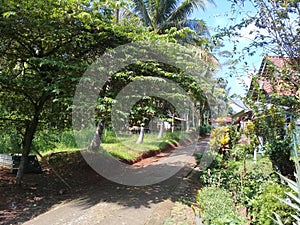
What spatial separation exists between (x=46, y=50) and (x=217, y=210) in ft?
17.2

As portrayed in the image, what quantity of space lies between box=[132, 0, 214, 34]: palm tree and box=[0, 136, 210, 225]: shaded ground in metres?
8.57

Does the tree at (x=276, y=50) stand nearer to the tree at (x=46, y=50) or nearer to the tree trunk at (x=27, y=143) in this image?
the tree at (x=46, y=50)

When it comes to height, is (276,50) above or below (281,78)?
above

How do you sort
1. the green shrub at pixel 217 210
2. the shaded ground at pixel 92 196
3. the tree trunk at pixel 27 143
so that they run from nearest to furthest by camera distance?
the green shrub at pixel 217 210, the shaded ground at pixel 92 196, the tree trunk at pixel 27 143

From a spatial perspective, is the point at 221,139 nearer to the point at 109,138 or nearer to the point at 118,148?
the point at 118,148

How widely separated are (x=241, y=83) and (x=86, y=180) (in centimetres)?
519

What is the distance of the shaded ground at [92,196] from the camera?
5137 mm

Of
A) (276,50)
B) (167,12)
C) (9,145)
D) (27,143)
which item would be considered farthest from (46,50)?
(167,12)

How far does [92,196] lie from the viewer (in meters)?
6.35

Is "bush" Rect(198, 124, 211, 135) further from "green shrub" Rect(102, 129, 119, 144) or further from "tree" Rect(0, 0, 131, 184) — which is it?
"tree" Rect(0, 0, 131, 184)

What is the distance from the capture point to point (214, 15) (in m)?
5.83

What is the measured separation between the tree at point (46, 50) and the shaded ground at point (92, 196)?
75 centimetres

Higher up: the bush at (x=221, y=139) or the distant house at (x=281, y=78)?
the distant house at (x=281, y=78)

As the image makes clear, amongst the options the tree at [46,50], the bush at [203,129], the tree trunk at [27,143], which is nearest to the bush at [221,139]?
the tree at [46,50]
